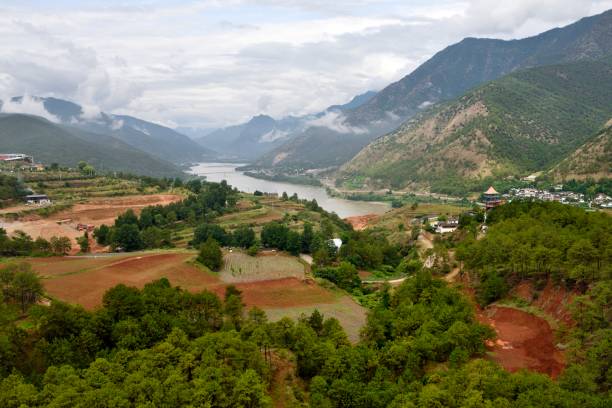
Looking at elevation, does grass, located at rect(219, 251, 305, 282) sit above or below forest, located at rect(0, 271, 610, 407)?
below

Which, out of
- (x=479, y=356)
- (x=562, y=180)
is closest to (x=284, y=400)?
(x=479, y=356)

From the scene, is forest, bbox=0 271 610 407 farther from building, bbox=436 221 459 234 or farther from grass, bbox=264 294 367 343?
building, bbox=436 221 459 234

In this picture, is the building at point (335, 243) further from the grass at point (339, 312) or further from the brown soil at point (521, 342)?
the brown soil at point (521, 342)

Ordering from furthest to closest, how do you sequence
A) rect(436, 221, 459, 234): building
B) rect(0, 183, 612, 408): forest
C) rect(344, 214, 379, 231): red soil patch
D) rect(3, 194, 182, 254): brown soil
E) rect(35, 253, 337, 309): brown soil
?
rect(344, 214, 379, 231): red soil patch
rect(436, 221, 459, 234): building
rect(3, 194, 182, 254): brown soil
rect(35, 253, 337, 309): brown soil
rect(0, 183, 612, 408): forest

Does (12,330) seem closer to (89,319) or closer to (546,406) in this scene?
(89,319)

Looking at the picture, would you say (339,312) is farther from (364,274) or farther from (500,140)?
(500,140)

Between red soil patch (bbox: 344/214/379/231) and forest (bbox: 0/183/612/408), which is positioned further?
red soil patch (bbox: 344/214/379/231)

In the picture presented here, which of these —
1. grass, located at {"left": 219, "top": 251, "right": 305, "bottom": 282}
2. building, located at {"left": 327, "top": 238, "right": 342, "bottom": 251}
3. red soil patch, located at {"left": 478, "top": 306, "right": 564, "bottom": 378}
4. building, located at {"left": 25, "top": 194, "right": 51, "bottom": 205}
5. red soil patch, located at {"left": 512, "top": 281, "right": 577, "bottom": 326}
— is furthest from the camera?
building, located at {"left": 25, "top": 194, "right": 51, "bottom": 205}

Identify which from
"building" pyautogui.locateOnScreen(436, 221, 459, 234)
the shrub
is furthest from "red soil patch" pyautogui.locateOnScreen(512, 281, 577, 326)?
"building" pyautogui.locateOnScreen(436, 221, 459, 234)
